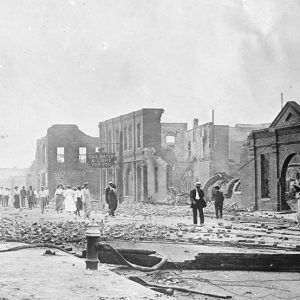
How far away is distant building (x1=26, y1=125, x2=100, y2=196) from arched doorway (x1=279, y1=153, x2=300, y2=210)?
30085mm

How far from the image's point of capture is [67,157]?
63344 mm

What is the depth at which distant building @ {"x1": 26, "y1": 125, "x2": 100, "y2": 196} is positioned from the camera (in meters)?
62.7

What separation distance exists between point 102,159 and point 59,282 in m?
37.6

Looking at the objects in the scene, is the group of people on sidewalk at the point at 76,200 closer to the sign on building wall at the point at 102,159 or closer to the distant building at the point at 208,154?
the sign on building wall at the point at 102,159

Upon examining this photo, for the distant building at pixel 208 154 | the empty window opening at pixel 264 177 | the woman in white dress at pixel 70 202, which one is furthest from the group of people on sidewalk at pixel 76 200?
the distant building at pixel 208 154

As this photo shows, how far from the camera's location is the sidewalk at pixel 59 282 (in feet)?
25.0

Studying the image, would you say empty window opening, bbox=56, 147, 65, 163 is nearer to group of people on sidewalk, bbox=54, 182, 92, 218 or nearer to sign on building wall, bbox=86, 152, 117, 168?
sign on building wall, bbox=86, 152, 117, 168

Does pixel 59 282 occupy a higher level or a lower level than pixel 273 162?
lower

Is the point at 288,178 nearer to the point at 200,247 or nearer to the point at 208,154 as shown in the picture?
the point at 208,154

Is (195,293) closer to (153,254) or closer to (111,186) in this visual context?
(153,254)

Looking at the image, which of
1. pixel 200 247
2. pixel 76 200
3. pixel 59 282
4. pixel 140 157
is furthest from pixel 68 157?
pixel 59 282

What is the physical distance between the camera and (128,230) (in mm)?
18156

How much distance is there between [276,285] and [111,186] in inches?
731

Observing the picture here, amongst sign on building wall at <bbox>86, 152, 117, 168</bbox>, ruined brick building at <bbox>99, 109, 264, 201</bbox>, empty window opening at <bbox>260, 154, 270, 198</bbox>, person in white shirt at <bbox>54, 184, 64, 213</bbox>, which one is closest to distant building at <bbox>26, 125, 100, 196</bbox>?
ruined brick building at <bbox>99, 109, 264, 201</bbox>
